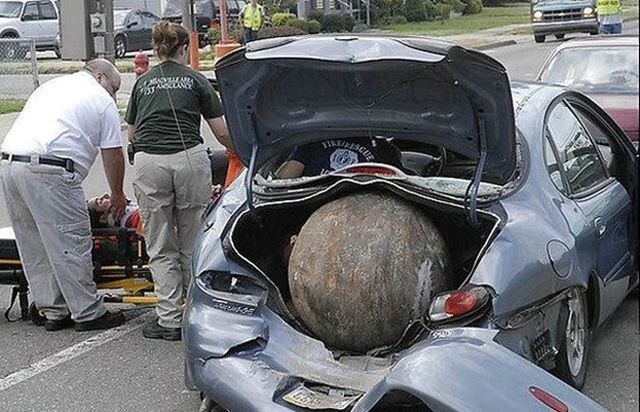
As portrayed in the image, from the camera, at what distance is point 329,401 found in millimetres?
4547

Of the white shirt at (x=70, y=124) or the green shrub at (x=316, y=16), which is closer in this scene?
the white shirt at (x=70, y=124)

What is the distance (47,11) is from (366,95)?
31.2 m

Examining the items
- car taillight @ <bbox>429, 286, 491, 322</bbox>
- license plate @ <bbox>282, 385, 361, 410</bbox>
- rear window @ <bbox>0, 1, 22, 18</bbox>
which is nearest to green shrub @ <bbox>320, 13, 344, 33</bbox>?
rear window @ <bbox>0, 1, 22, 18</bbox>

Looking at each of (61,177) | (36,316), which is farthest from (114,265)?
(61,177)

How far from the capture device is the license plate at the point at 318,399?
4.49 meters

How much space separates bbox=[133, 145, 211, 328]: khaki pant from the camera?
6574mm

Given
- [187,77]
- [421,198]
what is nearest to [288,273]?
[421,198]

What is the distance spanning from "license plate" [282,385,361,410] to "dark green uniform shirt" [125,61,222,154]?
2.36 m

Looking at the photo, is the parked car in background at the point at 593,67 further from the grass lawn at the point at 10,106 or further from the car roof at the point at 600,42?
the grass lawn at the point at 10,106

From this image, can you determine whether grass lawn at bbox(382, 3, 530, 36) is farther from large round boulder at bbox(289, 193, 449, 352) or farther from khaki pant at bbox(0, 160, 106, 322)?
large round boulder at bbox(289, 193, 449, 352)

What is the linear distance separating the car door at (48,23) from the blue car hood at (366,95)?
29.4 meters

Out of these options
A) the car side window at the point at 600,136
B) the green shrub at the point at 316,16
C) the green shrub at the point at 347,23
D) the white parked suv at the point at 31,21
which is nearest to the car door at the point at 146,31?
the white parked suv at the point at 31,21

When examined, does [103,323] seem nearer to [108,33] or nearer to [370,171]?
[370,171]

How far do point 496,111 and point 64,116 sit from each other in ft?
9.34
